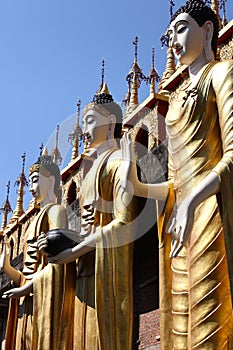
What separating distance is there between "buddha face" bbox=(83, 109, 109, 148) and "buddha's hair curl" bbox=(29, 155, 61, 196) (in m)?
1.08

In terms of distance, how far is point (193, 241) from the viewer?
172 inches

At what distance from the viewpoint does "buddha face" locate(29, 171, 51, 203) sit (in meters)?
6.98

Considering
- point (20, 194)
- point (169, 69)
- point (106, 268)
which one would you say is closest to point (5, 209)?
point (20, 194)

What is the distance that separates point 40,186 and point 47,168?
0.67 ft

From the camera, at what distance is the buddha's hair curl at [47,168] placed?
277 inches

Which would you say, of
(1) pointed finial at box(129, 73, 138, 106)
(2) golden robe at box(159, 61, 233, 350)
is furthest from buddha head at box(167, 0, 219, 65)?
(1) pointed finial at box(129, 73, 138, 106)

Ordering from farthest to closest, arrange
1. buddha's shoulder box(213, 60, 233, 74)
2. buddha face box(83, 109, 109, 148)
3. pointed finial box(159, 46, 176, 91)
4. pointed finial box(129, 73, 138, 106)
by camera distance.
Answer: pointed finial box(129, 73, 138, 106)
pointed finial box(159, 46, 176, 91)
buddha face box(83, 109, 109, 148)
buddha's shoulder box(213, 60, 233, 74)

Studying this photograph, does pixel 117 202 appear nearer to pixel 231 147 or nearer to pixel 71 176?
pixel 231 147

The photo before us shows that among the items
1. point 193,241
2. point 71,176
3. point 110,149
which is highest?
point 71,176

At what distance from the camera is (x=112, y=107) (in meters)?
6.16

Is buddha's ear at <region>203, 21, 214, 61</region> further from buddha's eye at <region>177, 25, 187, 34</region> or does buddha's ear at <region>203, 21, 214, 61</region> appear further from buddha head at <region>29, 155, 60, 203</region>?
buddha head at <region>29, 155, 60, 203</region>

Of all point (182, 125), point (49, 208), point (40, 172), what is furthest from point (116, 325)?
point (40, 172)

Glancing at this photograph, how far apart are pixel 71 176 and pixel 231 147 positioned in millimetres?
6256

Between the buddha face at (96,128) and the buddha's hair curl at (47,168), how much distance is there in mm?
1085
